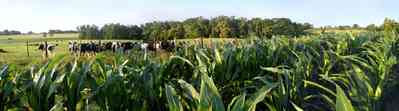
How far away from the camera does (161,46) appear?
22.9 meters

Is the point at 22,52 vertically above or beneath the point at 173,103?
beneath

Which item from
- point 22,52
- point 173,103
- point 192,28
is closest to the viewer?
point 173,103

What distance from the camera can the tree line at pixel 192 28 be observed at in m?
56.4

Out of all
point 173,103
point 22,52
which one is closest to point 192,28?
point 22,52

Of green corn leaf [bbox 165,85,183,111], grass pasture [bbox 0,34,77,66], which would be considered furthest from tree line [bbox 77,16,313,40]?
green corn leaf [bbox 165,85,183,111]

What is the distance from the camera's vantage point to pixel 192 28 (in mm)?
64938

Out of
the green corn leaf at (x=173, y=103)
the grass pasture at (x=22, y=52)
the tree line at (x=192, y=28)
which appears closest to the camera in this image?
the green corn leaf at (x=173, y=103)

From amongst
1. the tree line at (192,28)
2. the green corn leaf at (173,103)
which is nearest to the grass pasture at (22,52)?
the green corn leaf at (173,103)

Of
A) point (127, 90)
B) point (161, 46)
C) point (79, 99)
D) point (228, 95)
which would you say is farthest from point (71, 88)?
point (161, 46)

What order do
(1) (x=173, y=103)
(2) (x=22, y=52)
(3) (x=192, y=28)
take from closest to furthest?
(1) (x=173, y=103) → (2) (x=22, y=52) → (3) (x=192, y=28)

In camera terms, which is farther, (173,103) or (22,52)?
(22,52)

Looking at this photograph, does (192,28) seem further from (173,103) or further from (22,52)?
(173,103)

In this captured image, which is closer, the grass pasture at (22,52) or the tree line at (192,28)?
Answer: the grass pasture at (22,52)

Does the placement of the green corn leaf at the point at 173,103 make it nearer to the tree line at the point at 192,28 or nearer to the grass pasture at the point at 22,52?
the grass pasture at the point at 22,52
